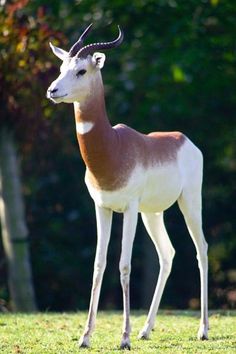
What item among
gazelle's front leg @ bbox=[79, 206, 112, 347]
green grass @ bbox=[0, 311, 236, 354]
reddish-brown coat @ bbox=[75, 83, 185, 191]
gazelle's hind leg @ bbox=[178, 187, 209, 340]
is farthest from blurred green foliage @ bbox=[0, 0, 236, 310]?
reddish-brown coat @ bbox=[75, 83, 185, 191]

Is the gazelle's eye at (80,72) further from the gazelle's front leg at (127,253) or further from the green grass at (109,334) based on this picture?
the green grass at (109,334)

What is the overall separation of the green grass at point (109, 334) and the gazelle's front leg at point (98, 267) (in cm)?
13

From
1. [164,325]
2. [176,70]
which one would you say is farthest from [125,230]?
[176,70]

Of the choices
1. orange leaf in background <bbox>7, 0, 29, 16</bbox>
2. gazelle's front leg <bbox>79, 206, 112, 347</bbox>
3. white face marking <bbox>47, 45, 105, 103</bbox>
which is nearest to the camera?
white face marking <bbox>47, 45, 105, 103</bbox>

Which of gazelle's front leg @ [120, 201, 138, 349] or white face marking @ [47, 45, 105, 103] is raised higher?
white face marking @ [47, 45, 105, 103]

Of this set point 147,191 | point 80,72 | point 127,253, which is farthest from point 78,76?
point 127,253

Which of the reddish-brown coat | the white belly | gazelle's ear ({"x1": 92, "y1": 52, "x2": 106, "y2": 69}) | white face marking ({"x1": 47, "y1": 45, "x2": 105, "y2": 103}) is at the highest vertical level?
gazelle's ear ({"x1": 92, "y1": 52, "x2": 106, "y2": 69})

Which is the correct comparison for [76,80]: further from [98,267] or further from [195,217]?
[195,217]

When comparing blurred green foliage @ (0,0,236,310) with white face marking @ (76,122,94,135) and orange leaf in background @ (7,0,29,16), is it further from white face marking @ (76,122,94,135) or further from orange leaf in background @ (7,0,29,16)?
white face marking @ (76,122,94,135)

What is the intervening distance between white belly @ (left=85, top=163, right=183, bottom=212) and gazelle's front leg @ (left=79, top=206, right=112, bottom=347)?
139 mm

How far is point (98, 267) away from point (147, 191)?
2.39 ft

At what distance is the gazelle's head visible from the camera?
7.68m

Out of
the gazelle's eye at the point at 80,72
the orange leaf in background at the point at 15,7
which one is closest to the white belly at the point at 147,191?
the gazelle's eye at the point at 80,72

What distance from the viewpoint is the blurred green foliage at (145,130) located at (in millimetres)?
15586
